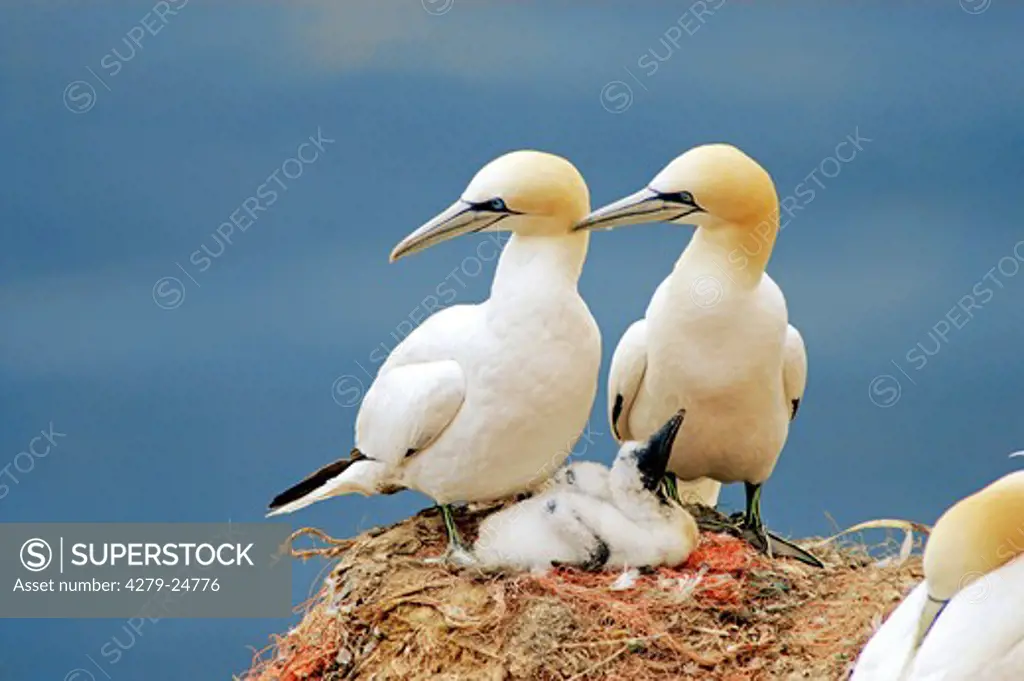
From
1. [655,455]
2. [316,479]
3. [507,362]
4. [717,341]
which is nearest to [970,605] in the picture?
[655,455]

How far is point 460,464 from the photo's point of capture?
5469mm

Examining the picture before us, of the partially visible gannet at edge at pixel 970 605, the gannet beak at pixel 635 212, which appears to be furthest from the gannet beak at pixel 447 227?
the partially visible gannet at edge at pixel 970 605

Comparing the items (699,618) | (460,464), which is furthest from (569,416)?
(699,618)

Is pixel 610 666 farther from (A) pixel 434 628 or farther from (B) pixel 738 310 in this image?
(B) pixel 738 310

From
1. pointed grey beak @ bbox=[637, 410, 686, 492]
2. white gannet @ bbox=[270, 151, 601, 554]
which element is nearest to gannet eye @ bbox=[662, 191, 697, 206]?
white gannet @ bbox=[270, 151, 601, 554]

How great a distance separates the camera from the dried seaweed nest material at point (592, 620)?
5.05 meters

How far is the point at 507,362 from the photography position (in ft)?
17.6

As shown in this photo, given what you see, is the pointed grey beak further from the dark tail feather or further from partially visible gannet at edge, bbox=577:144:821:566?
the dark tail feather

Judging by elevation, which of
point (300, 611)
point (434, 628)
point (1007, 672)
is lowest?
point (1007, 672)

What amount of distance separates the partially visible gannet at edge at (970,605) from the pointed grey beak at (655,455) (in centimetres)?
111

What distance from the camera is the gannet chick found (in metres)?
5.39

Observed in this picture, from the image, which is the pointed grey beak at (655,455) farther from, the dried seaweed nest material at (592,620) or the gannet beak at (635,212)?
the gannet beak at (635,212)

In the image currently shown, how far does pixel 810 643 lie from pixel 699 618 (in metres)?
0.32

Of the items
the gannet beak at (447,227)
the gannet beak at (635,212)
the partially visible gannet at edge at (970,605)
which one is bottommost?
the partially visible gannet at edge at (970,605)
